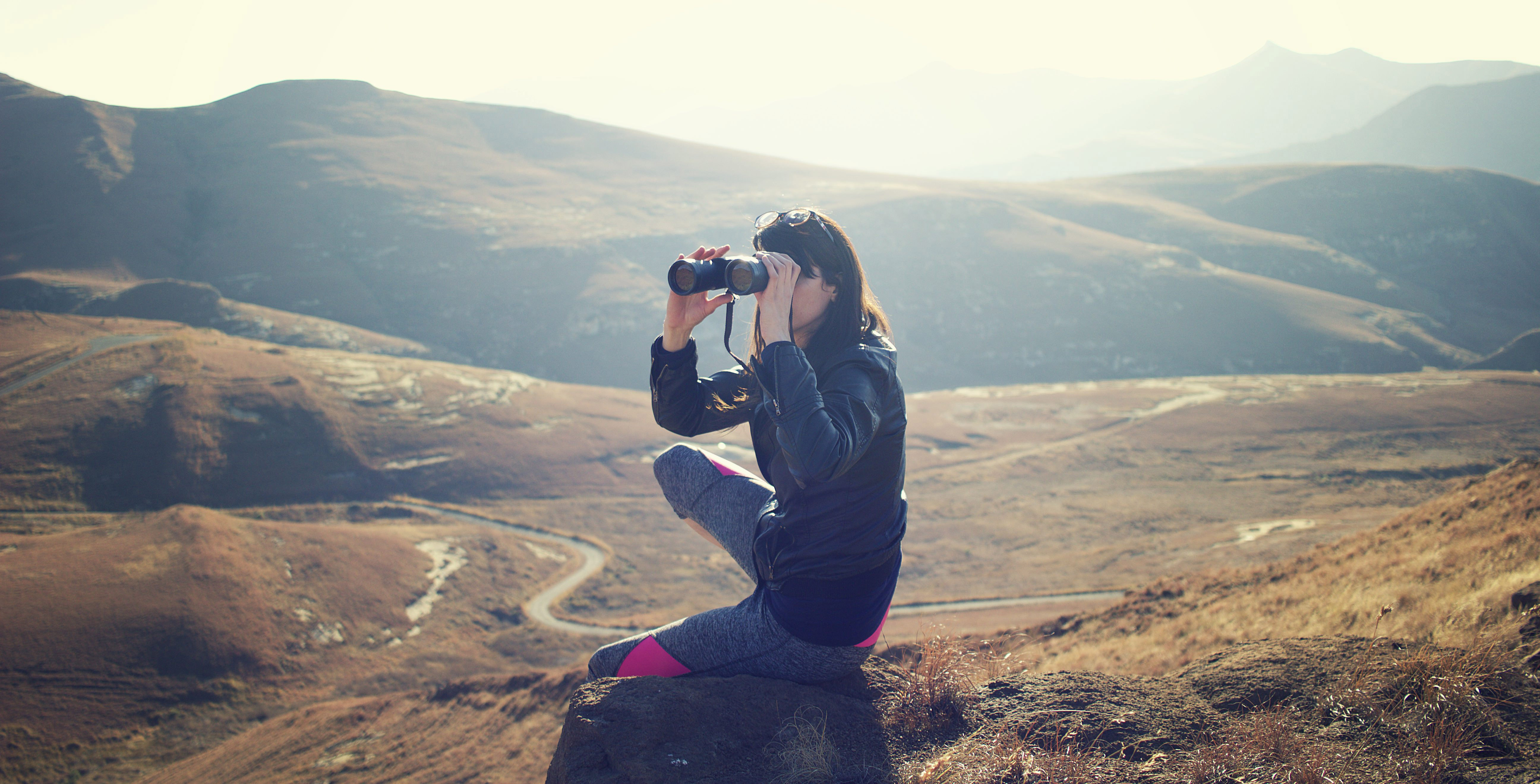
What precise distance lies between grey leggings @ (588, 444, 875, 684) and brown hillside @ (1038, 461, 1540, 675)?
2.41m


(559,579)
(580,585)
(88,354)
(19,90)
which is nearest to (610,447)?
(559,579)

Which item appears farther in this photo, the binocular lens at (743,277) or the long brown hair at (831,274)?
the long brown hair at (831,274)

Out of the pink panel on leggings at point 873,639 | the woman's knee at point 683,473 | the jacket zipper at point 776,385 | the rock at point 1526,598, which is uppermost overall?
the jacket zipper at point 776,385

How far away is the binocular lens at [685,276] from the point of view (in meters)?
2.50

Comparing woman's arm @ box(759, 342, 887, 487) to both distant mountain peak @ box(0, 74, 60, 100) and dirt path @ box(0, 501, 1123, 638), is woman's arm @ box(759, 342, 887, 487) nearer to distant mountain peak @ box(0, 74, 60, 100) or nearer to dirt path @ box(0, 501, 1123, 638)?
dirt path @ box(0, 501, 1123, 638)

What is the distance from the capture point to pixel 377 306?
4362 centimetres

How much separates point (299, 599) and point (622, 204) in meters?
51.7

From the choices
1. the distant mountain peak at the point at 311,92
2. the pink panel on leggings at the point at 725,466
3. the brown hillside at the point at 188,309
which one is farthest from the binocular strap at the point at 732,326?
the distant mountain peak at the point at 311,92

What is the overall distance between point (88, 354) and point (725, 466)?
89.8 ft

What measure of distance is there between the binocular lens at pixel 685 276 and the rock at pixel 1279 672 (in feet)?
8.51

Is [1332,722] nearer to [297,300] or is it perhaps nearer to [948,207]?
[297,300]

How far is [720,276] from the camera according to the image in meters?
2.53

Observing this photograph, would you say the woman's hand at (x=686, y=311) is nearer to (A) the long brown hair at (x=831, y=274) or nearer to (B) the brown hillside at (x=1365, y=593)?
(A) the long brown hair at (x=831, y=274)

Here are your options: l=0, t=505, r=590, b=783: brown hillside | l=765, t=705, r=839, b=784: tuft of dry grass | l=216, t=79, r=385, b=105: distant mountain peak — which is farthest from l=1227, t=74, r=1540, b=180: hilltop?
l=765, t=705, r=839, b=784: tuft of dry grass
